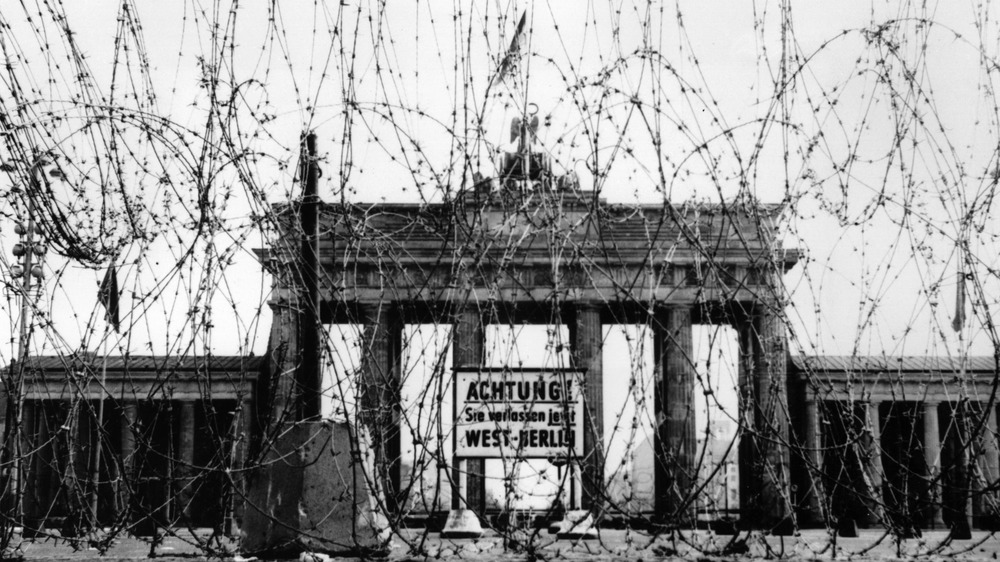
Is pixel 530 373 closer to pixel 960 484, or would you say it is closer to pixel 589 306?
pixel 960 484

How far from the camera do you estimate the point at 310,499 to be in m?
7.43

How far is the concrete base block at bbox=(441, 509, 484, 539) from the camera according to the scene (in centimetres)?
1741

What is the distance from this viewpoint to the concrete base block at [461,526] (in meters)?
17.4

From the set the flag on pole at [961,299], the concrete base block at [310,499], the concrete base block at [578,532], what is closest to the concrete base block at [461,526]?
the concrete base block at [578,532]

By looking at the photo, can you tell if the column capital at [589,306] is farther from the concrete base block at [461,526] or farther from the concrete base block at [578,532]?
the concrete base block at [578,532]

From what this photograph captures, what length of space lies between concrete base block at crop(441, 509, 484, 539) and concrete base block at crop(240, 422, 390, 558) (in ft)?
31.6

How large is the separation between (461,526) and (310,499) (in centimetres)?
1102

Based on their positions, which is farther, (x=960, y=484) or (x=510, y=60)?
(x=960, y=484)

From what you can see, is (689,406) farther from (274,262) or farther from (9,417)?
(9,417)

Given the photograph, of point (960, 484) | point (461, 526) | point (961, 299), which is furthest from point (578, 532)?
point (960, 484)

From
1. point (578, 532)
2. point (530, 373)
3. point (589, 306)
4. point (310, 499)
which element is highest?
point (589, 306)

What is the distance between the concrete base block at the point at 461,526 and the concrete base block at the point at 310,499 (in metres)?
9.63

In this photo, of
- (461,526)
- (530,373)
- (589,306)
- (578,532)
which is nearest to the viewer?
(530,373)

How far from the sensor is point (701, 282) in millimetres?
7203
